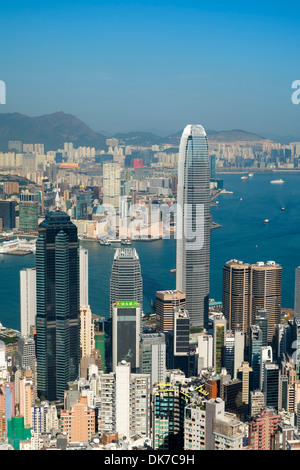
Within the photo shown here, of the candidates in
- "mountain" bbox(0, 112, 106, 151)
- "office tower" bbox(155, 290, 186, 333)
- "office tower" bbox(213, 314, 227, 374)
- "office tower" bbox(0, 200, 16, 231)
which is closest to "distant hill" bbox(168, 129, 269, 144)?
"mountain" bbox(0, 112, 106, 151)

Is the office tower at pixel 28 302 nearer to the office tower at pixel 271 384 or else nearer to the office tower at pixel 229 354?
the office tower at pixel 229 354

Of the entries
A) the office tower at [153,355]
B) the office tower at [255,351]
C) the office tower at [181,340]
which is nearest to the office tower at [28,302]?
the office tower at [153,355]

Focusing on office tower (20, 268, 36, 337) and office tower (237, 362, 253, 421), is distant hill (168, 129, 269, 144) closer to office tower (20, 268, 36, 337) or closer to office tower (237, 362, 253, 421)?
office tower (20, 268, 36, 337)

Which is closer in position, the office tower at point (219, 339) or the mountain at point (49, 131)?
the office tower at point (219, 339)

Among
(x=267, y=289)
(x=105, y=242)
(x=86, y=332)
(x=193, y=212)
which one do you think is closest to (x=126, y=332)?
A: (x=86, y=332)
